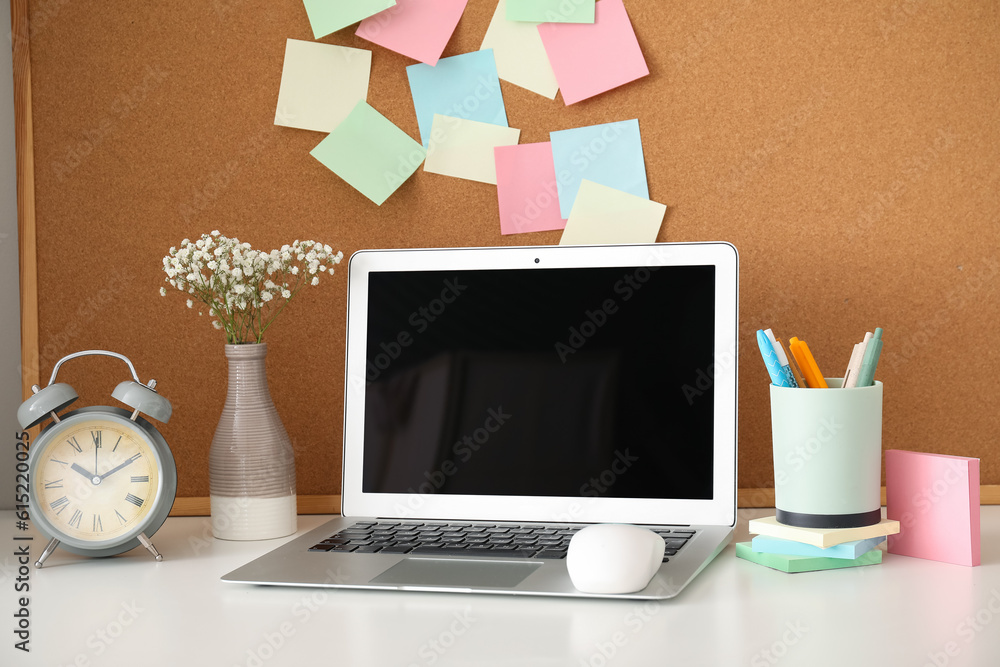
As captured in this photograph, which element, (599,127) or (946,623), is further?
(599,127)

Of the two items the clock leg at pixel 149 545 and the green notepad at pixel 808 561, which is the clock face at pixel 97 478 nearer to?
the clock leg at pixel 149 545

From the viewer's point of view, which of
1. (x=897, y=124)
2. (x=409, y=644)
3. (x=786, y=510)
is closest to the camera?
(x=409, y=644)

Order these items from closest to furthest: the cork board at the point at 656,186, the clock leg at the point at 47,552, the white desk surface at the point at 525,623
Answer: the white desk surface at the point at 525,623 < the clock leg at the point at 47,552 < the cork board at the point at 656,186

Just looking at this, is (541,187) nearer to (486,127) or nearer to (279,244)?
(486,127)

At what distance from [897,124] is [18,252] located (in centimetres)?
103

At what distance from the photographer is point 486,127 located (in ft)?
3.14

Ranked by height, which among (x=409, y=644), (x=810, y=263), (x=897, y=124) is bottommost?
(x=409, y=644)

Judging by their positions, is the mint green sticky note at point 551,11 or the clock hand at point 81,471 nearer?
the clock hand at point 81,471

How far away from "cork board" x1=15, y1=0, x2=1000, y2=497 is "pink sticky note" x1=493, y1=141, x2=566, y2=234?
2cm

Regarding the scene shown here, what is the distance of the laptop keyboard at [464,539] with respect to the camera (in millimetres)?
700

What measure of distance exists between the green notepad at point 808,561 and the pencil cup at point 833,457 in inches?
1.1

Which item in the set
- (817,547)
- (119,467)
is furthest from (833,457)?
(119,467)

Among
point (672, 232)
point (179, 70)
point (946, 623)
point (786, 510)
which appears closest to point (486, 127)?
point (672, 232)

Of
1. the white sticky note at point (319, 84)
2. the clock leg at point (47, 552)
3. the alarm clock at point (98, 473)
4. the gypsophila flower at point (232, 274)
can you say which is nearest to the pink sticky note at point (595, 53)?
the white sticky note at point (319, 84)
